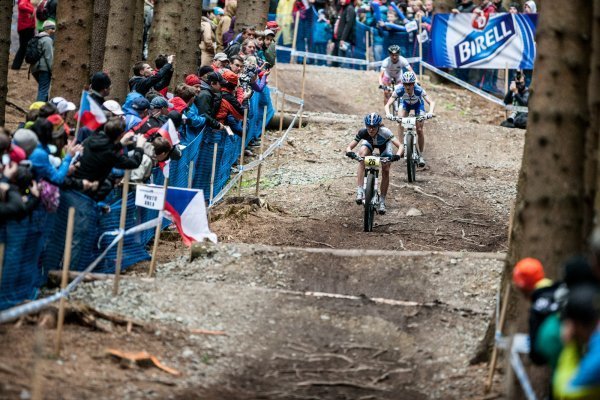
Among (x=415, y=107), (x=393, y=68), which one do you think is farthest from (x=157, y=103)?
(x=393, y=68)

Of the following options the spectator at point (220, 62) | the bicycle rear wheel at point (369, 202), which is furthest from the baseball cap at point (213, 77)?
the bicycle rear wheel at point (369, 202)

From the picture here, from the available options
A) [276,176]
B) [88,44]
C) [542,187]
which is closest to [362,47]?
[276,176]

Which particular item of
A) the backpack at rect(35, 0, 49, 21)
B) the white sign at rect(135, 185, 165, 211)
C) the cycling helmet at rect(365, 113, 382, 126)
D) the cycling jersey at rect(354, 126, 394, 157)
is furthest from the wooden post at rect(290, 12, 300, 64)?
the white sign at rect(135, 185, 165, 211)

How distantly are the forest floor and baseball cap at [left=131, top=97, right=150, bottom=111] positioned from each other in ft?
6.59

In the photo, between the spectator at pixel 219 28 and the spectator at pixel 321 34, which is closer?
the spectator at pixel 219 28

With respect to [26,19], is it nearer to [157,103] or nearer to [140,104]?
[157,103]

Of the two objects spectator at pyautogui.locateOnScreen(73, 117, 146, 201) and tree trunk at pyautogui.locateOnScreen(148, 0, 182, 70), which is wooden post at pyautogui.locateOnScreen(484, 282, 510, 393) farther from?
tree trunk at pyautogui.locateOnScreen(148, 0, 182, 70)

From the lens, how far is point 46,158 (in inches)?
406

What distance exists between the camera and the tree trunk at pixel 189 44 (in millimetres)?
19953

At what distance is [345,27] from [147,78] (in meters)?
15.8

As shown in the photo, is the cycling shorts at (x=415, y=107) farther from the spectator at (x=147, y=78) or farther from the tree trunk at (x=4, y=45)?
the tree trunk at (x=4, y=45)

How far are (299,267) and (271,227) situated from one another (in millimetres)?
3578

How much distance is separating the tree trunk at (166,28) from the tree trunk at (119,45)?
88.0 inches

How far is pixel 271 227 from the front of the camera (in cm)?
1670
